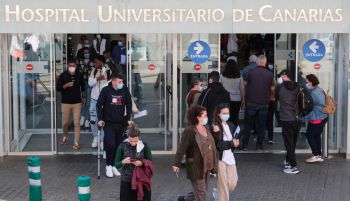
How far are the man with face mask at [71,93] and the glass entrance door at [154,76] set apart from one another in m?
1.01

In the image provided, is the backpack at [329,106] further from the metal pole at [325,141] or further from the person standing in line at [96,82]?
the person standing in line at [96,82]

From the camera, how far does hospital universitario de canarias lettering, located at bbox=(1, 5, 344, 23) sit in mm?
11977

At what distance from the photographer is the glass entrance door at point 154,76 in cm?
1335

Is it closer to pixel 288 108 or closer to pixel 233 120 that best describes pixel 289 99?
pixel 288 108

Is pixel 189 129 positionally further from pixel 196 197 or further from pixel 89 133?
pixel 89 133

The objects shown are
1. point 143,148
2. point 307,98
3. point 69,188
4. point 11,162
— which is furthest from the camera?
point 11,162

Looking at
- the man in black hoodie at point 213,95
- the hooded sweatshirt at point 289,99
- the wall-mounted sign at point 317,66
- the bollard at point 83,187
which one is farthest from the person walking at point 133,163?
the wall-mounted sign at point 317,66

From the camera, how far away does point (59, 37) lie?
46.4 feet

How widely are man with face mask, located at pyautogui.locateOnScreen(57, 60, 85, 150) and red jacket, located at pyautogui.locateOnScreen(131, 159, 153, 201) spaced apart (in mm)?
A: 5123

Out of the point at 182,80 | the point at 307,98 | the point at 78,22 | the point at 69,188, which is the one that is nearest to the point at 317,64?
the point at 307,98

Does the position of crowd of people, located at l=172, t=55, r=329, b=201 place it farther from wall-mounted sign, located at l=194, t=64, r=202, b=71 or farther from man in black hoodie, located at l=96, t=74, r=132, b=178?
man in black hoodie, located at l=96, t=74, r=132, b=178

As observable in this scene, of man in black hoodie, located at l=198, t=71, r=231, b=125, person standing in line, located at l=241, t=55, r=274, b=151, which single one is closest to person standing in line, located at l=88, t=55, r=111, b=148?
man in black hoodie, located at l=198, t=71, r=231, b=125

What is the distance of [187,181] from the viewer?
11.2 meters

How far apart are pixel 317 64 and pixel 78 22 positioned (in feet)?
15.6
